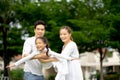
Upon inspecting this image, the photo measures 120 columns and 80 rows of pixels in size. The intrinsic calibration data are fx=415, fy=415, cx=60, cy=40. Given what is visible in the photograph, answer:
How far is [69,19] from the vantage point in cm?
2106

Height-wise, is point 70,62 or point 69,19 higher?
point 70,62

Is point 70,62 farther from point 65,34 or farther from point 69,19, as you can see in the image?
point 69,19

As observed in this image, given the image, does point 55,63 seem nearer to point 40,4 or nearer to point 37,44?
point 37,44

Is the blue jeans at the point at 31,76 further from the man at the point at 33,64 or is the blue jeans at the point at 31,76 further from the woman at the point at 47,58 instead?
the woman at the point at 47,58

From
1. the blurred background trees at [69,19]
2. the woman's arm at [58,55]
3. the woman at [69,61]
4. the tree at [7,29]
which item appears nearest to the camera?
the woman's arm at [58,55]

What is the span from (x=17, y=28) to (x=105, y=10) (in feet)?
16.2

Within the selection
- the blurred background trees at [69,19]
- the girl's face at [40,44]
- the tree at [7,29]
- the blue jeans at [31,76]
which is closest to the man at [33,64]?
the blue jeans at [31,76]

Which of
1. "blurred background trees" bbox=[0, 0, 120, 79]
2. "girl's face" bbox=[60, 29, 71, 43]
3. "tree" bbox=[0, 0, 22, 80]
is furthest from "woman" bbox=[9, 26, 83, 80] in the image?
"tree" bbox=[0, 0, 22, 80]

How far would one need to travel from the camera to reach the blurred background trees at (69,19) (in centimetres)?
2039

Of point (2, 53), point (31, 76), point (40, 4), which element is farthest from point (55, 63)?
point (2, 53)

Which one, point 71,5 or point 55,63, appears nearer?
point 55,63

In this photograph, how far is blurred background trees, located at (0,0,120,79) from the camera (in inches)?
803

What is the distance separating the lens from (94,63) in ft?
159

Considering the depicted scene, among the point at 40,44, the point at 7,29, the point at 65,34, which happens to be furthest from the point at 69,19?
the point at 40,44
